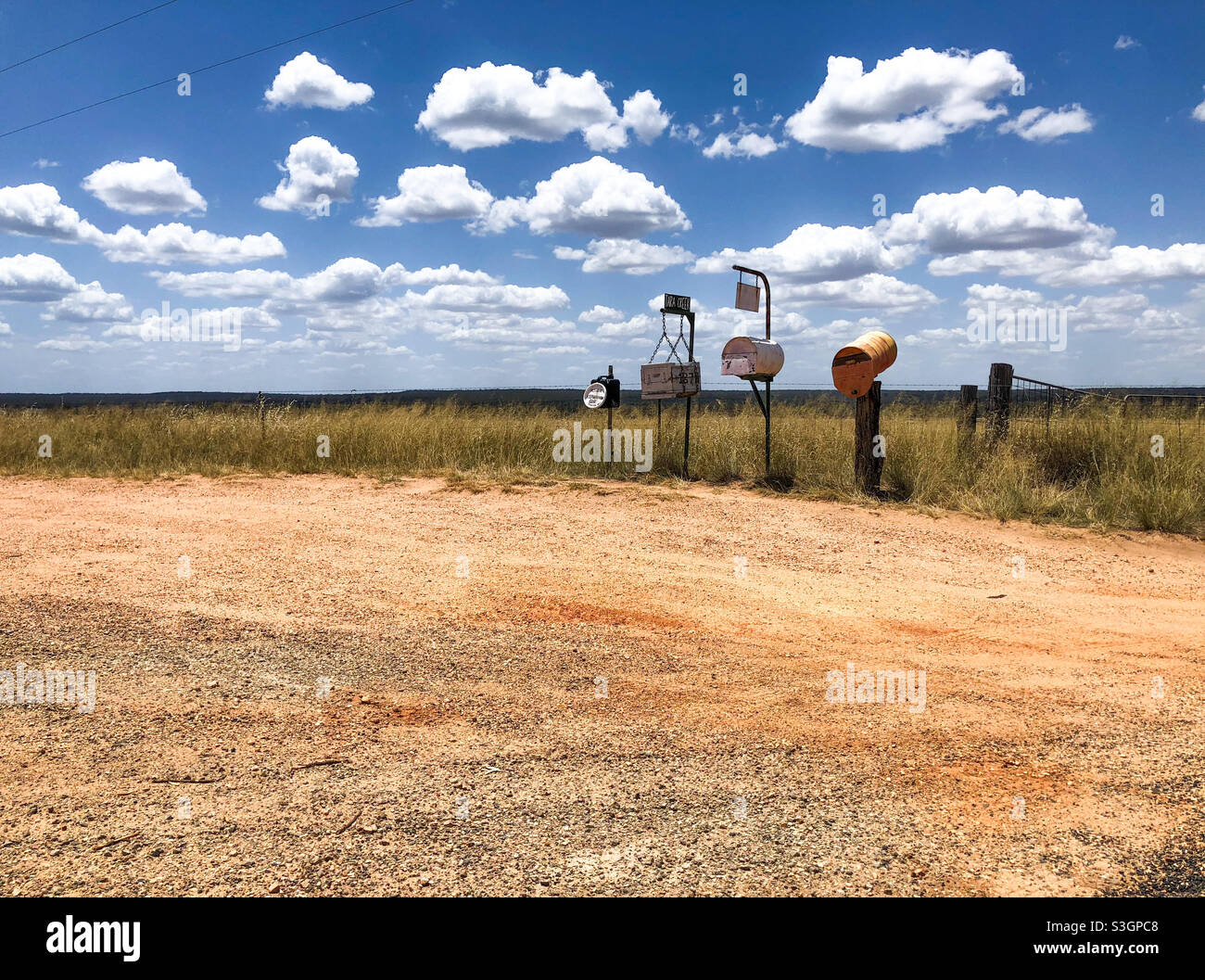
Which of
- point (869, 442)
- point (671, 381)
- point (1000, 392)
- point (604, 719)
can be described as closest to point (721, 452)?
point (671, 381)

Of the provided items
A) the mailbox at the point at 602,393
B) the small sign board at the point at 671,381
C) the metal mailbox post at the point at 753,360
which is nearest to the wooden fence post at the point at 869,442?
the metal mailbox post at the point at 753,360

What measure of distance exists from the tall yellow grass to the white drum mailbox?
129 cm

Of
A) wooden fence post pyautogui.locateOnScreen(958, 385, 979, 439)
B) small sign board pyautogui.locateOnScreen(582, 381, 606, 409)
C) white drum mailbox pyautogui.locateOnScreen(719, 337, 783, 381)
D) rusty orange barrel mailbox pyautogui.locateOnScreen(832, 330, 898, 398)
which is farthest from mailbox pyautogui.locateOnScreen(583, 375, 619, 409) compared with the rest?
wooden fence post pyautogui.locateOnScreen(958, 385, 979, 439)

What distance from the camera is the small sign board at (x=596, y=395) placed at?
1439 centimetres

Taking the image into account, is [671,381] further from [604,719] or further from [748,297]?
[604,719]

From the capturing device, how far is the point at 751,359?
12.5 metres

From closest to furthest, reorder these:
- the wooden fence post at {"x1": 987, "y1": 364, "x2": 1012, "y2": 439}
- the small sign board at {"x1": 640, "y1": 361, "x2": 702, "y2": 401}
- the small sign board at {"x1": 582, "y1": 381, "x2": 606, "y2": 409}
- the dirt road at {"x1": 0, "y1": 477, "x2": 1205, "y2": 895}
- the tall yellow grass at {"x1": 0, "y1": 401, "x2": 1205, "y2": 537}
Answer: the dirt road at {"x1": 0, "y1": 477, "x2": 1205, "y2": 895}, the tall yellow grass at {"x1": 0, "y1": 401, "x2": 1205, "y2": 537}, the wooden fence post at {"x1": 987, "y1": 364, "x2": 1012, "y2": 439}, the small sign board at {"x1": 640, "y1": 361, "x2": 702, "y2": 401}, the small sign board at {"x1": 582, "y1": 381, "x2": 606, "y2": 409}

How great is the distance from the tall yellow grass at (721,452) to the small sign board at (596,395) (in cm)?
107

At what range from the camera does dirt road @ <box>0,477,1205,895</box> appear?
10.3ft

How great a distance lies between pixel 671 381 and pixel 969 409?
439 cm

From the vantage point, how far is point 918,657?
5.48 m

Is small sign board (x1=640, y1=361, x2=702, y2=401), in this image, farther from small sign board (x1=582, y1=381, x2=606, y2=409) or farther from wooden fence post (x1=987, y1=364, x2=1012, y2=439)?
wooden fence post (x1=987, y1=364, x2=1012, y2=439)
